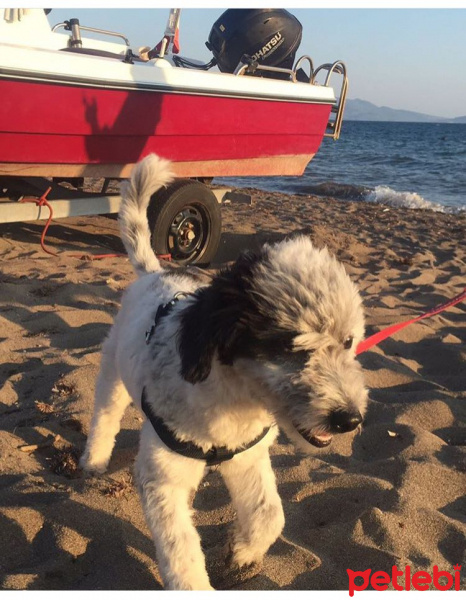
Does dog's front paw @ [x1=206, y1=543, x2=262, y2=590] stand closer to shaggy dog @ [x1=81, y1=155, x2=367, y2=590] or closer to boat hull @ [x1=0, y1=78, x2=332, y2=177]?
shaggy dog @ [x1=81, y1=155, x2=367, y2=590]

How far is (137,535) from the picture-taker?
115 inches

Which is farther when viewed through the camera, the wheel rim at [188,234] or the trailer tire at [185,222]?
the wheel rim at [188,234]

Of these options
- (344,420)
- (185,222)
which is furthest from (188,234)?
(344,420)

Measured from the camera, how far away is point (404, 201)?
17141 millimetres

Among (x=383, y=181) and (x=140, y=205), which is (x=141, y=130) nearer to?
(x=140, y=205)

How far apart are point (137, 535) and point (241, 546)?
0.55m

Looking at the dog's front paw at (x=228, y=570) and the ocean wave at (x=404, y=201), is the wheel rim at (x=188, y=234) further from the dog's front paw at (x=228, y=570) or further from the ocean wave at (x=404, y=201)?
the ocean wave at (x=404, y=201)

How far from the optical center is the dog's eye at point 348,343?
91.2 inches

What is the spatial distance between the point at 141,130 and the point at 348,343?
221 inches

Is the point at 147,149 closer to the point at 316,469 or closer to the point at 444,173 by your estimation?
the point at 316,469

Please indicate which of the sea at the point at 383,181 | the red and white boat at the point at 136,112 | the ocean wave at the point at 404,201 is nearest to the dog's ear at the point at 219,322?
the red and white boat at the point at 136,112

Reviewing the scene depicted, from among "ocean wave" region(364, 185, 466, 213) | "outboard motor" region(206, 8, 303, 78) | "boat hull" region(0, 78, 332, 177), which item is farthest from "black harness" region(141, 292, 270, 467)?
"ocean wave" region(364, 185, 466, 213)

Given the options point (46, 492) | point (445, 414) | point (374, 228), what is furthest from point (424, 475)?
point (374, 228)

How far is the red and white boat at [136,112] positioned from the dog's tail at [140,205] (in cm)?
324
